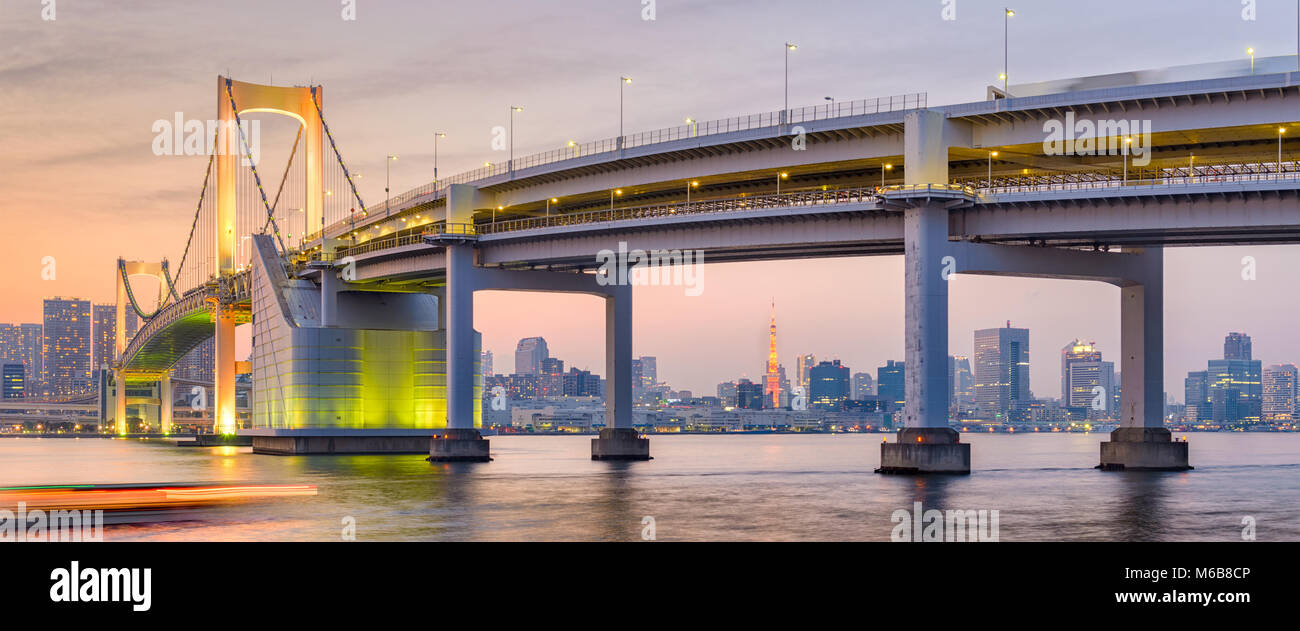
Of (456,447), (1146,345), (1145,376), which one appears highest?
(1146,345)

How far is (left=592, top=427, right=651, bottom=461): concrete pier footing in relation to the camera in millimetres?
91250

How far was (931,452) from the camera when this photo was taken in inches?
2404

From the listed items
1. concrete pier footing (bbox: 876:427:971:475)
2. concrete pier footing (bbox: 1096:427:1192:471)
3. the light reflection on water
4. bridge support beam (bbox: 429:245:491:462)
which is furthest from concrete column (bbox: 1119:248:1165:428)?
bridge support beam (bbox: 429:245:491:462)

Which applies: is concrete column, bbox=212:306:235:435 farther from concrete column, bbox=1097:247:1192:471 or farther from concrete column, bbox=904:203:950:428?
concrete column, bbox=1097:247:1192:471

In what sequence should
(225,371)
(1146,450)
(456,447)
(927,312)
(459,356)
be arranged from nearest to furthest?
(927,312) < (1146,450) < (459,356) < (456,447) < (225,371)

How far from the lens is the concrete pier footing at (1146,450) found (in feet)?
240

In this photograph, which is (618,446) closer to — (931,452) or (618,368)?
(618,368)

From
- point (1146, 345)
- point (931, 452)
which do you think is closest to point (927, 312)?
point (931, 452)

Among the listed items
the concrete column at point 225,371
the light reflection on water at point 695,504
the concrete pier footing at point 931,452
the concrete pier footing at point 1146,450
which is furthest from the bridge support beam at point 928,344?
the concrete column at point 225,371

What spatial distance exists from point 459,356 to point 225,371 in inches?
2347
